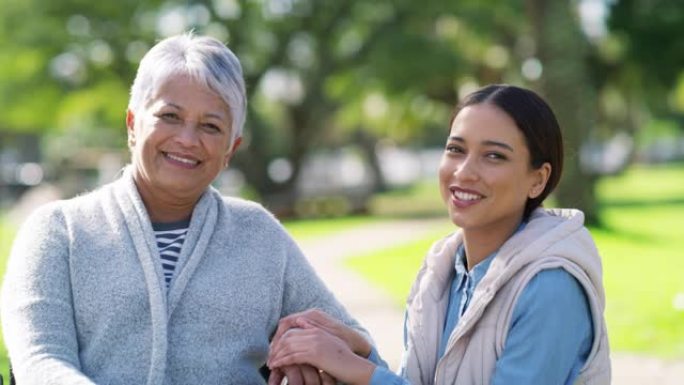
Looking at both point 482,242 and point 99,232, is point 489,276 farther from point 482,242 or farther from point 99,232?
point 99,232

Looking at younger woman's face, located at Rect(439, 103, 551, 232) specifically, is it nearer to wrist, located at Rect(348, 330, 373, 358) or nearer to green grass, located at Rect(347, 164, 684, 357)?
wrist, located at Rect(348, 330, 373, 358)

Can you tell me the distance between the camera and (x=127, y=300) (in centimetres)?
259

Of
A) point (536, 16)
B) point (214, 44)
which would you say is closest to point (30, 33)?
point (536, 16)

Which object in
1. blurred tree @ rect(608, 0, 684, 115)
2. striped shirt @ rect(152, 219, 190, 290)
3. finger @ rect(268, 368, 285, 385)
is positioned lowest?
finger @ rect(268, 368, 285, 385)

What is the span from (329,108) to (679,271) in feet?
49.3

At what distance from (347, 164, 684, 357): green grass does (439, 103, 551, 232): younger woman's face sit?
4.70 metres

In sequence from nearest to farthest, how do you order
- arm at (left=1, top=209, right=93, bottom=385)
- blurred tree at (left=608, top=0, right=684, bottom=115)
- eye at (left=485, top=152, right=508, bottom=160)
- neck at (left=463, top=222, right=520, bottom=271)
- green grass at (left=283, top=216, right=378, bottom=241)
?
arm at (left=1, top=209, right=93, bottom=385) → eye at (left=485, top=152, right=508, bottom=160) → neck at (left=463, top=222, right=520, bottom=271) → green grass at (left=283, top=216, right=378, bottom=241) → blurred tree at (left=608, top=0, right=684, bottom=115)

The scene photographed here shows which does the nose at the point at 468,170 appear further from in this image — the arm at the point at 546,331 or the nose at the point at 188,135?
the nose at the point at 188,135

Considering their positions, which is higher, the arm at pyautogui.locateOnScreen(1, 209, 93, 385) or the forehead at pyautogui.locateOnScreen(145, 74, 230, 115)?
the forehead at pyautogui.locateOnScreen(145, 74, 230, 115)

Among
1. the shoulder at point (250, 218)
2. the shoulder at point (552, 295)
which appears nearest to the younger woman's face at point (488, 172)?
the shoulder at point (552, 295)

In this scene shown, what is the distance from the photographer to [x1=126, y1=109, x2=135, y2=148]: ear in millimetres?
2804

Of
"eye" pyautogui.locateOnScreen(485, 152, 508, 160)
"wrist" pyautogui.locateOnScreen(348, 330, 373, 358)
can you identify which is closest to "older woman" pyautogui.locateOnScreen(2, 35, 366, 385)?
"wrist" pyautogui.locateOnScreen(348, 330, 373, 358)

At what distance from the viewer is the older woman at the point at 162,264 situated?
2555 millimetres

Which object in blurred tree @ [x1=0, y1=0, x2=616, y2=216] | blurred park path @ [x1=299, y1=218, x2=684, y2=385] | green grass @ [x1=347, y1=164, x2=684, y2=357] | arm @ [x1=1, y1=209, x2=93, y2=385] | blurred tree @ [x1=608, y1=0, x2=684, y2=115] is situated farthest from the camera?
blurred tree @ [x1=608, y1=0, x2=684, y2=115]
